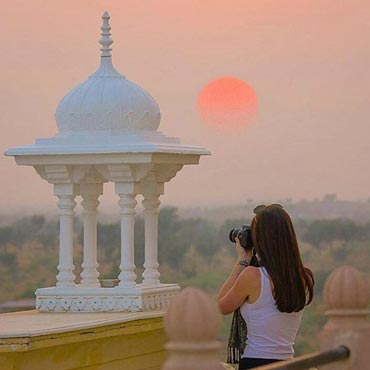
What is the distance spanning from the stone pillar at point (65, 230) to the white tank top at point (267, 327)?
2338 mm

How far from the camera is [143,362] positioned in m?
7.78

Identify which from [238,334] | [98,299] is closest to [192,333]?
[238,334]

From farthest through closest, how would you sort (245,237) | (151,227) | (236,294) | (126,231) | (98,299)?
(151,227) < (126,231) < (98,299) < (245,237) < (236,294)

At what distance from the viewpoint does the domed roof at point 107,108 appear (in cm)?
804

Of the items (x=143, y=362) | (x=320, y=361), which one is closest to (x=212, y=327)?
(x=320, y=361)

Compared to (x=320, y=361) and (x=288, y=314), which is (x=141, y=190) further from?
(x=320, y=361)

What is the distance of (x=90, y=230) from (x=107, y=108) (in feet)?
2.36

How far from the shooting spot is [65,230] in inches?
317

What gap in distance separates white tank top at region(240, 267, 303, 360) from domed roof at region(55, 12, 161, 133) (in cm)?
242

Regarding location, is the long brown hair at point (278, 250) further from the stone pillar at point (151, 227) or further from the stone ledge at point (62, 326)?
the stone pillar at point (151, 227)

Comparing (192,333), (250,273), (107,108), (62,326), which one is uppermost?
(107,108)

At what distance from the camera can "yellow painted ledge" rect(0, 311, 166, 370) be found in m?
6.69

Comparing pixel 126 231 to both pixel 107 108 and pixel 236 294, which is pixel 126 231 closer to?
pixel 107 108

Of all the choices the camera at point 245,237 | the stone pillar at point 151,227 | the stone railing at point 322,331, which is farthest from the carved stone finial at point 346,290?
the stone pillar at point 151,227
